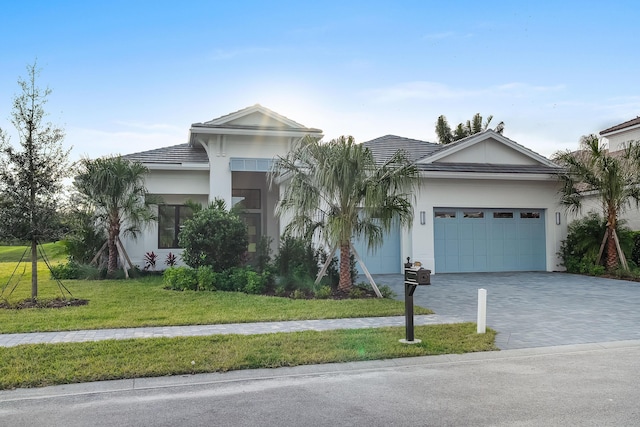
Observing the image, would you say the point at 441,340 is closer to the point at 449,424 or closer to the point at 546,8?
the point at 449,424

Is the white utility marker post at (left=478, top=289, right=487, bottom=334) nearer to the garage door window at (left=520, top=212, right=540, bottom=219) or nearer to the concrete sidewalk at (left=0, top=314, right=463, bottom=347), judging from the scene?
the concrete sidewalk at (left=0, top=314, right=463, bottom=347)

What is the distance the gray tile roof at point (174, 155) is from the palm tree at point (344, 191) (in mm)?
7643

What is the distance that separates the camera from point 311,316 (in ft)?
31.3

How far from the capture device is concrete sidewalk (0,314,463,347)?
778 cm

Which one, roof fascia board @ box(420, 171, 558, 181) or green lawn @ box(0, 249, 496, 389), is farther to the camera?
roof fascia board @ box(420, 171, 558, 181)

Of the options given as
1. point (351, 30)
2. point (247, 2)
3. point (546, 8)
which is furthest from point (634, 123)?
point (247, 2)

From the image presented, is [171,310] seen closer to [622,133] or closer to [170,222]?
[170,222]

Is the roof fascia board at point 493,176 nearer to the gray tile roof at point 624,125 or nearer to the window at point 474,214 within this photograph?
the window at point 474,214

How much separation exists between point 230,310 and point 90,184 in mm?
8963

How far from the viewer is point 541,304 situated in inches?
449

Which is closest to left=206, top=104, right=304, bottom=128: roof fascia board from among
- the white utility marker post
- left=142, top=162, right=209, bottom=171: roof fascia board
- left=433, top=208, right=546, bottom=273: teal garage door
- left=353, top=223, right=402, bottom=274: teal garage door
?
left=142, top=162, right=209, bottom=171: roof fascia board

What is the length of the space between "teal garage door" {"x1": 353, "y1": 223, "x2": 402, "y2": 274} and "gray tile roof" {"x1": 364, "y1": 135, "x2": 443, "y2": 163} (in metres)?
3.34

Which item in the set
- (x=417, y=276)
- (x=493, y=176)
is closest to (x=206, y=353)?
(x=417, y=276)

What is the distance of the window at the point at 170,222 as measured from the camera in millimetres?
19344
